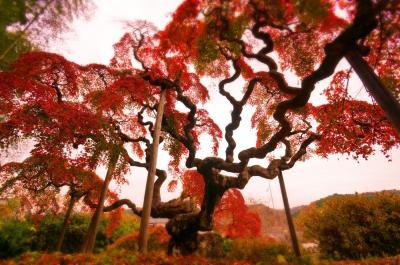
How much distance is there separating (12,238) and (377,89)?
18.9 m

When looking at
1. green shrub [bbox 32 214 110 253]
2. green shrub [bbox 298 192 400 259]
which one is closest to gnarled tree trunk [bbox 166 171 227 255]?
green shrub [bbox 298 192 400 259]

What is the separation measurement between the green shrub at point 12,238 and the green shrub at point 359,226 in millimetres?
16942

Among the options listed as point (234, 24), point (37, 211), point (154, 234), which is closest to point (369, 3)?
point (234, 24)

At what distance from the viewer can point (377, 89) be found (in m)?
5.86

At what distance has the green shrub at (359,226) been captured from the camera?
1109 cm

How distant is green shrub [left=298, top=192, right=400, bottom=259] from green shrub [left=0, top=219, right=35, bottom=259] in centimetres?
1694

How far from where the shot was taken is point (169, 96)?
43.2 ft

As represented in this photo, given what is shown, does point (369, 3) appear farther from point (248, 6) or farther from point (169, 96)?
point (169, 96)

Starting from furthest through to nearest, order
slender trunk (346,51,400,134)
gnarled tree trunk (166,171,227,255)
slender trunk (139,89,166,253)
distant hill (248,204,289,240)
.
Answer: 1. distant hill (248,204,289,240)
2. gnarled tree trunk (166,171,227,255)
3. slender trunk (139,89,166,253)
4. slender trunk (346,51,400,134)

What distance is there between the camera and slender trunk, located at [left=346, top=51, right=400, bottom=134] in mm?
5629

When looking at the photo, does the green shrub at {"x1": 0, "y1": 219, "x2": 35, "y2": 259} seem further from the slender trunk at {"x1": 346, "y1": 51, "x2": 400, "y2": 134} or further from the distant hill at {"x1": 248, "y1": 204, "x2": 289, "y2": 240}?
the distant hill at {"x1": 248, "y1": 204, "x2": 289, "y2": 240}

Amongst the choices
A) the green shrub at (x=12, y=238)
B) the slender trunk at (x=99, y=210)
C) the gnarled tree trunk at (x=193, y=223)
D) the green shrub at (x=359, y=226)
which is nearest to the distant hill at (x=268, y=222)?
the green shrub at (x=359, y=226)

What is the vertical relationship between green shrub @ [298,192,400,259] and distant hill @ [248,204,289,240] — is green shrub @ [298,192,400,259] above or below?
below

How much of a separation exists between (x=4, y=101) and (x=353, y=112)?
13.5m
